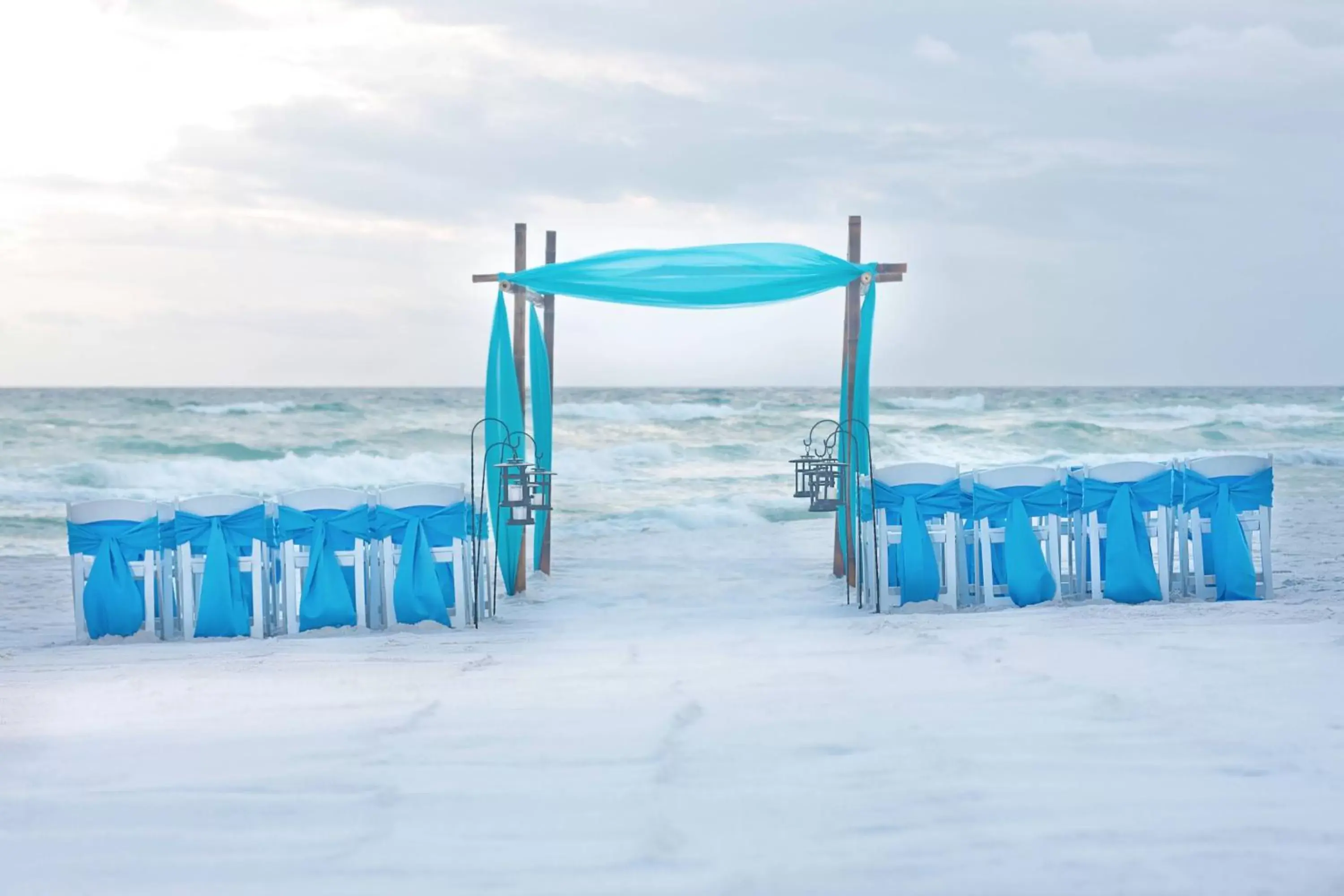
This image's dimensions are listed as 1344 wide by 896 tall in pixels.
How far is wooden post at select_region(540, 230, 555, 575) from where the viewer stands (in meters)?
8.35

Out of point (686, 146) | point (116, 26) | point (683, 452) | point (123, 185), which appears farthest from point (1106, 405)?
point (116, 26)

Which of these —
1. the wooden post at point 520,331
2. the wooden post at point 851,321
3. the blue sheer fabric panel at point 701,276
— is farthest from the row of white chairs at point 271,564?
the wooden post at point 851,321

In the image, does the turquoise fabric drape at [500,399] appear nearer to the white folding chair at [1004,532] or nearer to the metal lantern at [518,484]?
the metal lantern at [518,484]

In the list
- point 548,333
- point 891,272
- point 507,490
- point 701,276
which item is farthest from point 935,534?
point 548,333

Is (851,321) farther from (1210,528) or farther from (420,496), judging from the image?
(420,496)

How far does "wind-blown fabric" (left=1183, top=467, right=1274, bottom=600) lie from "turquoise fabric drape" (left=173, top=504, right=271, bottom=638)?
5.07 m

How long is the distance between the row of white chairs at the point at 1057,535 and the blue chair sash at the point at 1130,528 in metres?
0.04

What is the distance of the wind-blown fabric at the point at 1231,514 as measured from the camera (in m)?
6.68

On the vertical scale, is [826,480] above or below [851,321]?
below

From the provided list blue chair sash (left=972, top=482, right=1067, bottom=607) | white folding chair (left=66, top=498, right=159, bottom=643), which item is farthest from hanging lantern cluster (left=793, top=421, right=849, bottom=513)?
white folding chair (left=66, top=498, right=159, bottom=643)

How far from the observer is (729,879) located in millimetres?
2705

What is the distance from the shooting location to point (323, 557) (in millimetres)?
6410

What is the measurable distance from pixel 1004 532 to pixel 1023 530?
0.16 metres

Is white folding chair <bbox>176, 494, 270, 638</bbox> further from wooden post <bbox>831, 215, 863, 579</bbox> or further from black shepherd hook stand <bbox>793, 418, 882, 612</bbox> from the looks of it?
wooden post <bbox>831, 215, 863, 579</bbox>
